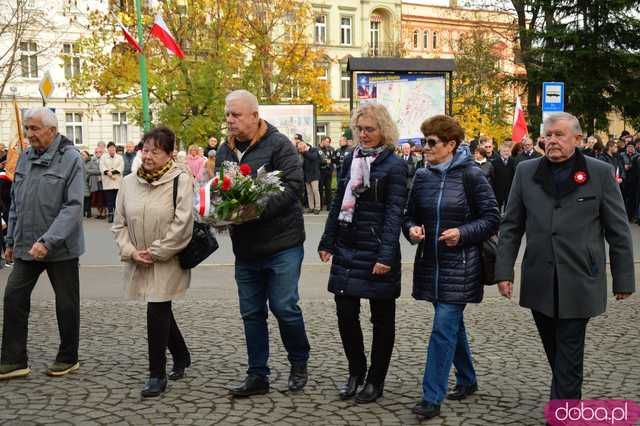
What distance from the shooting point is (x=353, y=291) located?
5105 mm

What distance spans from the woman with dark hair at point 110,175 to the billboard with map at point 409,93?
6.74m

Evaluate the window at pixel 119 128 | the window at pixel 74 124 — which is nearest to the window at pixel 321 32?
the window at pixel 119 128

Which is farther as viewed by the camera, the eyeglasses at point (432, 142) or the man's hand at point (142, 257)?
the man's hand at point (142, 257)

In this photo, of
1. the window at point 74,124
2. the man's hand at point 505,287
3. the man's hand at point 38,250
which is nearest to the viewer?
the man's hand at point 505,287

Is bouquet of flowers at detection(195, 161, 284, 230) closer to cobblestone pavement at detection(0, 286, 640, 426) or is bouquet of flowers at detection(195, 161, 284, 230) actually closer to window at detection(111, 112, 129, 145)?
cobblestone pavement at detection(0, 286, 640, 426)

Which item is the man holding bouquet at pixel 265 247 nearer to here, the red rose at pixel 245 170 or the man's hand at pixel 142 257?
the red rose at pixel 245 170

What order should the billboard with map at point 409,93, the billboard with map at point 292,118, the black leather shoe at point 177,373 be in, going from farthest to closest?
the billboard with map at point 292,118, the billboard with map at point 409,93, the black leather shoe at point 177,373

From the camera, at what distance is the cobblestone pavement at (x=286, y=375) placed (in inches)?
194

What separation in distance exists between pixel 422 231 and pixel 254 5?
28.2 metres

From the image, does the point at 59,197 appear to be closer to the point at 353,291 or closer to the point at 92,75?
the point at 353,291

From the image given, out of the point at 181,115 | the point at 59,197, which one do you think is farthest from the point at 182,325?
the point at 181,115

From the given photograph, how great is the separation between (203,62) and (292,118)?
19.1 feet

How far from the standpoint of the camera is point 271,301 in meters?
5.38

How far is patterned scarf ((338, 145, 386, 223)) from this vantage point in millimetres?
5117
